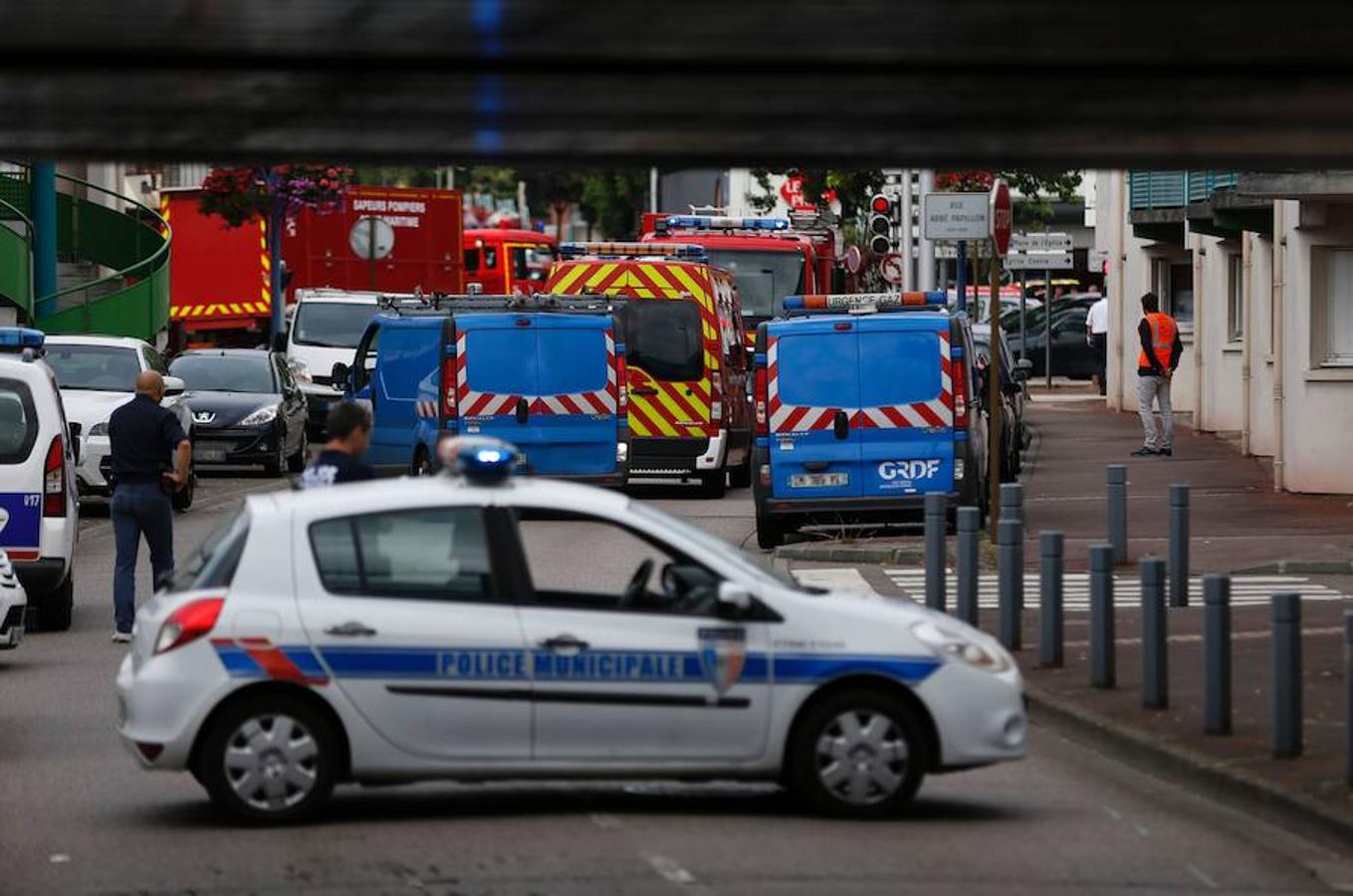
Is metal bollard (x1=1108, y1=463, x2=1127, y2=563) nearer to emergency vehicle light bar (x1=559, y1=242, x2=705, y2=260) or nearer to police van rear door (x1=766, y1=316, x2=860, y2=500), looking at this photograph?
police van rear door (x1=766, y1=316, x2=860, y2=500)

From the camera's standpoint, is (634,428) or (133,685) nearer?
(133,685)

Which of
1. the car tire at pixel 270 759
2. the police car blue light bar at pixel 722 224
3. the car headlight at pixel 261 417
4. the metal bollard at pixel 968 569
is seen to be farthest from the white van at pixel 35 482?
the police car blue light bar at pixel 722 224

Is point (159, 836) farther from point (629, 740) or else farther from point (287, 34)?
point (287, 34)

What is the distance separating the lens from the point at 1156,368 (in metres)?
33.3

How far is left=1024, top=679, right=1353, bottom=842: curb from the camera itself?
436 inches

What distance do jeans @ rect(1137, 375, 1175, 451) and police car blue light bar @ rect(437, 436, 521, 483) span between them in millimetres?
23298

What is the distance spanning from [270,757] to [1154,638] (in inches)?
190

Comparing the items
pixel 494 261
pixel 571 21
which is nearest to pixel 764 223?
pixel 494 261

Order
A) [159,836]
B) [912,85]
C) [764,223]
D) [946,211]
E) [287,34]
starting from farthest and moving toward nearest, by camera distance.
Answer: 1. [764,223]
2. [946,211]
3. [159,836]
4. [912,85]
5. [287,34]

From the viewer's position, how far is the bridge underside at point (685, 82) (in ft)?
26.8

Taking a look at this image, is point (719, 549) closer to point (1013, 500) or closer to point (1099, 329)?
point (1013, 500)

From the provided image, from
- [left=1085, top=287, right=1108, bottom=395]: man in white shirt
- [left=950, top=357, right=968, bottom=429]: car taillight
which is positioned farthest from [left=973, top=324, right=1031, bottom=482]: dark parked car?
[left=1085, top=287, right=1108, bottom=395]: man in white shirt

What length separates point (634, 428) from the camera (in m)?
29.6

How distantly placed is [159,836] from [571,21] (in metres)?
4.11
